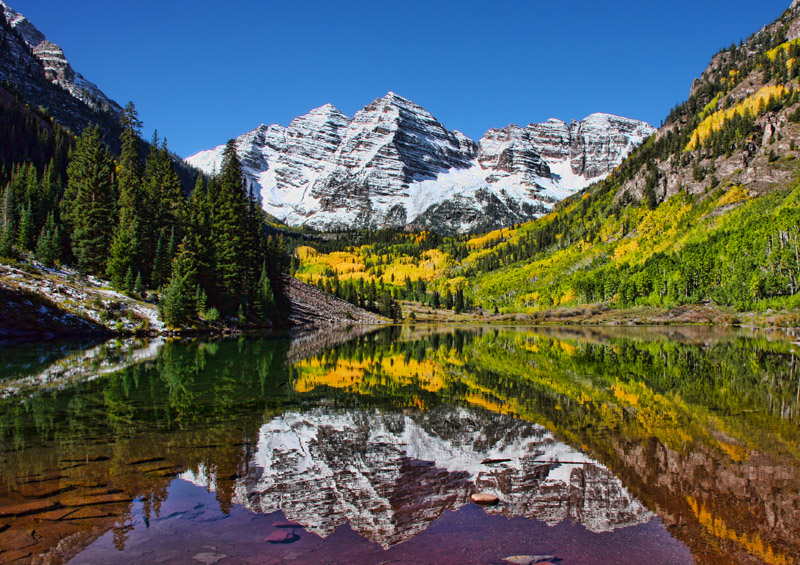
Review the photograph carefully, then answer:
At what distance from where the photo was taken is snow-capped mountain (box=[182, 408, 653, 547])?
9.05 metres

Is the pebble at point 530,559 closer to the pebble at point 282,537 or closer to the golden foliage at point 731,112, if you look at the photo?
the pebble at point 282,537

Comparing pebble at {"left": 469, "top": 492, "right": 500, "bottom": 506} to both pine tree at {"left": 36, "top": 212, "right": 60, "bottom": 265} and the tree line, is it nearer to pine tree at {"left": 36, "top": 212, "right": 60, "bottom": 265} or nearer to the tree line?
the tree line

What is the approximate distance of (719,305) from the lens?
10981 centimetres

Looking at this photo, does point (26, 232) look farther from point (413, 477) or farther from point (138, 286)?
point (413, 477)

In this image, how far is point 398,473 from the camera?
37.5 ft

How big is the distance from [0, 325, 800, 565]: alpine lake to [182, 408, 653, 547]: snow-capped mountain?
0.05 metres

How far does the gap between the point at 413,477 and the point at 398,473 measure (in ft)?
1.36

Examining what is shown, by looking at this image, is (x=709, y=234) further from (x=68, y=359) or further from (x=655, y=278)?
(x=68, y=359)

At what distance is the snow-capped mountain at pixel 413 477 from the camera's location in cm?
905

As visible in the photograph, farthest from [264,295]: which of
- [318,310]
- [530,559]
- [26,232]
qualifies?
[530,559]

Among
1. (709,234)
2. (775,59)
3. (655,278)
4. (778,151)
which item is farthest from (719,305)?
(775,59)

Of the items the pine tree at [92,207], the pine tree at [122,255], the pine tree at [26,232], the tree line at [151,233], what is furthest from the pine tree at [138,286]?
the pine tree at [26,232]

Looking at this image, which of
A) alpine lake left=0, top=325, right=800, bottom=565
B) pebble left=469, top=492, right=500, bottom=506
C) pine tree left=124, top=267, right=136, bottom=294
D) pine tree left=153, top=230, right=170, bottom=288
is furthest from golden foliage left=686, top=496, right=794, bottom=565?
pine tree left=153, top=230, right=170, bottom=288

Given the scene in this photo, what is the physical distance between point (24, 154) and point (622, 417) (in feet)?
656
